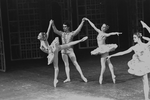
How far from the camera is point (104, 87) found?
814cm

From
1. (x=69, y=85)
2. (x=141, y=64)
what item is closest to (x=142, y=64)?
(x=141, y=64)

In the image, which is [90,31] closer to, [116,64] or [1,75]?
[116,64]

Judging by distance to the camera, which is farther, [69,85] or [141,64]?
[69,85]

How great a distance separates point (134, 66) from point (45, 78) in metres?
3.83

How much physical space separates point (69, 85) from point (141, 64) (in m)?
2.62

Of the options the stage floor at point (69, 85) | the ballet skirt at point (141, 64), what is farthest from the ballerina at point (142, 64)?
the stage floor at point (69, 85)

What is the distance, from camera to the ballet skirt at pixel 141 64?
6.40 meters

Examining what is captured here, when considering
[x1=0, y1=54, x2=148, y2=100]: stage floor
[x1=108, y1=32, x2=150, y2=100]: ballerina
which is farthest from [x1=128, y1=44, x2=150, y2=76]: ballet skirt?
[x1=0, y1=54, x2=148, y2=100]: stage floor

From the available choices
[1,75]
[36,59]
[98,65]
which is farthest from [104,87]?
[36,59]

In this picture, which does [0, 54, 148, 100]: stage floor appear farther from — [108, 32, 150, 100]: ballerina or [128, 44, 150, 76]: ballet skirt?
[128, 44, 150, 76]: ballet skirt

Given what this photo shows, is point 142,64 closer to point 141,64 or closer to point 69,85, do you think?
point 141,64

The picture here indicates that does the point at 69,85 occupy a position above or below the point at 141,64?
below

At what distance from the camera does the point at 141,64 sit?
6.53 m

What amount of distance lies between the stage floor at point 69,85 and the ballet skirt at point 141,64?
0.82m
